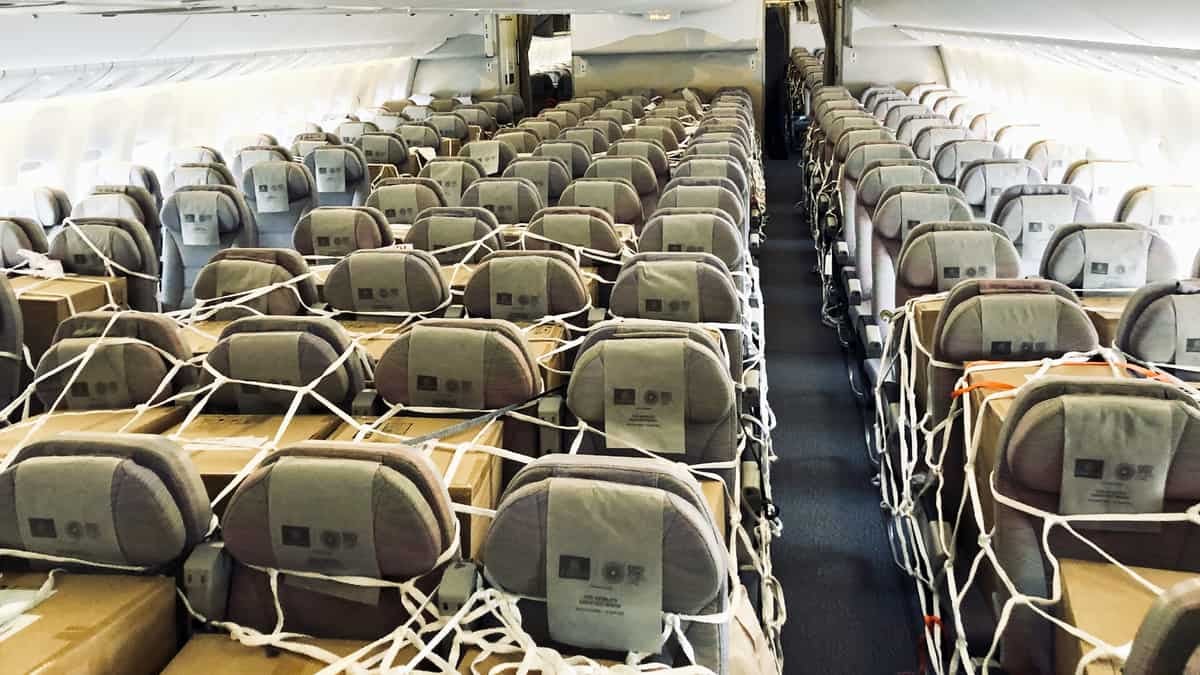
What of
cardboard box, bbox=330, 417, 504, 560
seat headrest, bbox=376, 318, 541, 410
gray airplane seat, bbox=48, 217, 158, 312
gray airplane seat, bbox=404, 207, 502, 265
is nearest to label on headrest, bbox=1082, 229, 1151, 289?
seat headrest, bbox=376, 318, 541, 410

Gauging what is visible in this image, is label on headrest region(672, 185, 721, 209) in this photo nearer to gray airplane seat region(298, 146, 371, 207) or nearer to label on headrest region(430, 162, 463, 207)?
label on headrest region(430, 162, 463, 207)

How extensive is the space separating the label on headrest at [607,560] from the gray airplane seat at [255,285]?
Result: 269 cm

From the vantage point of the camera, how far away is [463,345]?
2916 mm

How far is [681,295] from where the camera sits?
11.9ft

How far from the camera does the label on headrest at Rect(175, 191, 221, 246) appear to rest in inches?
242

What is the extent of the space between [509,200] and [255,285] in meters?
2.17

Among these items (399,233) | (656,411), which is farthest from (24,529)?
(399,233)

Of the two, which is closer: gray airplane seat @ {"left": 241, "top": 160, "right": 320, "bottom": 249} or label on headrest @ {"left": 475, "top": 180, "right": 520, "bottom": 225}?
label on headrest @ {"left": 475, "top": 180, "right": 520, "bottom": 225}

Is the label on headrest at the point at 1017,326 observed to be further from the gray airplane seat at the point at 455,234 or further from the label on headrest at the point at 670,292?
the gray airplane seat at the point at 455,234

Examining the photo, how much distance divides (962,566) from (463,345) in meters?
1.86

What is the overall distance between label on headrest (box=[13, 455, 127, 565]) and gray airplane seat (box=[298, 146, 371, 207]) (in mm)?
6016

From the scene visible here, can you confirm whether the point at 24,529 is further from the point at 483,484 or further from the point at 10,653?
the point at 483,484

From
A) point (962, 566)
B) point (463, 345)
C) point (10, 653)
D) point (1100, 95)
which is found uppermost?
point (1100, 95)

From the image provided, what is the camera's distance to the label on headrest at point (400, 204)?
6562mm
